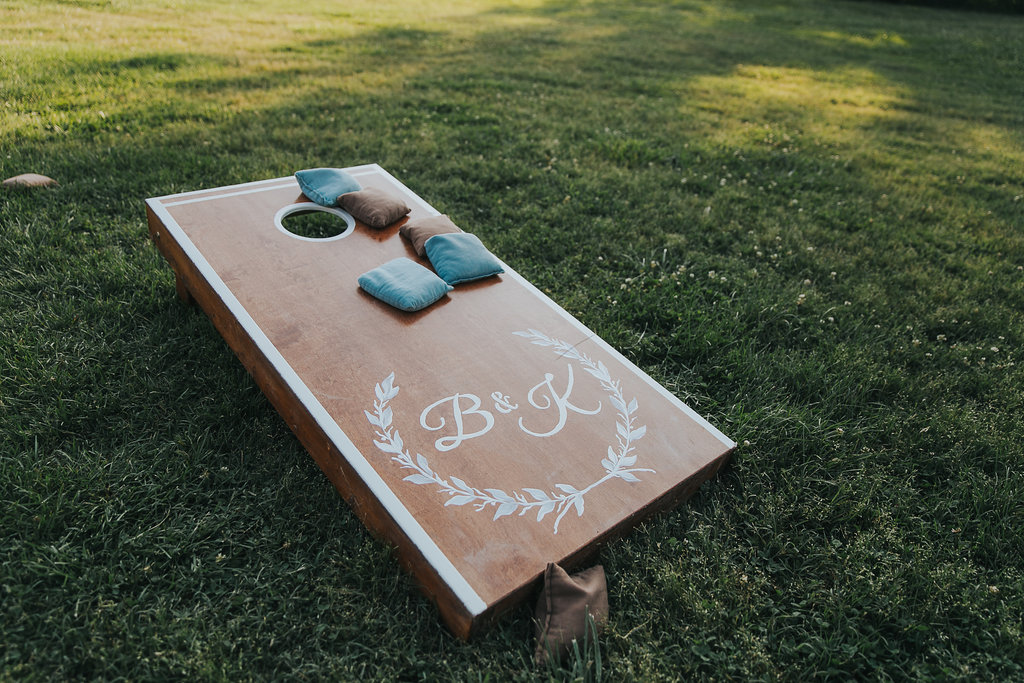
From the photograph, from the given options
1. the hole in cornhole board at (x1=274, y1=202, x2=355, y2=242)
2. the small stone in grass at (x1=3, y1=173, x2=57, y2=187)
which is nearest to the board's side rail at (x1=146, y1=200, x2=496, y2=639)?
the hole in cornhole board at (x1=274, y1=202, x2=355, y2=242)

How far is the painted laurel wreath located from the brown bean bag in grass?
0.17 meters

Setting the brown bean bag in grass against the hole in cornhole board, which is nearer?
the brown bean bag in grass

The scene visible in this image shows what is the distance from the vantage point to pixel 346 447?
80.2 inches

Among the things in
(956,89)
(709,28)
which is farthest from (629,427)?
(709,28)

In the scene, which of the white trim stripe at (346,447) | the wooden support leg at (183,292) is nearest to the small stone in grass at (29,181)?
the wooden support leg at (183,292)

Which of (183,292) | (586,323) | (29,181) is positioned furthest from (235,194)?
(586,323)

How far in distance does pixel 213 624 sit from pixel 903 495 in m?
2.45

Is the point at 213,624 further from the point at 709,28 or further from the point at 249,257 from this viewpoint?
the point at 709,28

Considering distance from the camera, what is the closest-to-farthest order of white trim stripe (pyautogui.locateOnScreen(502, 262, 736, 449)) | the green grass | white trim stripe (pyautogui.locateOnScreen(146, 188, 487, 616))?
white trim stripe (pyautogui.locateOnScreen(146, 188, 487, 616)), the green grass, white trim stripe (pyautogui.locateOnScreen(502, 262, 736, 449))

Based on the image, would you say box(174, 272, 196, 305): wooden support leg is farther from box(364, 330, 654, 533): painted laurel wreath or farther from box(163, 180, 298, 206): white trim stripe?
box(364, 330, 654, 533): painted laurel wreath

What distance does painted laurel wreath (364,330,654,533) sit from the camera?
6.42 feet

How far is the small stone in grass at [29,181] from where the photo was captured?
3.66 metres

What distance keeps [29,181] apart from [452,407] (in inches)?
128

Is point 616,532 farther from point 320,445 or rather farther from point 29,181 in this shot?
point 29,181
